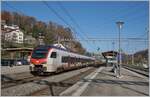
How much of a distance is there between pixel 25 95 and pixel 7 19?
120 meters

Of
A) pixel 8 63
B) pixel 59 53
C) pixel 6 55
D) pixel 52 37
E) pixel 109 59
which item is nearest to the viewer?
pixel 59 53

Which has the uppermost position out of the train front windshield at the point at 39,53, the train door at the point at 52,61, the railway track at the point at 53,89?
the train front windshield at the point at 39,53

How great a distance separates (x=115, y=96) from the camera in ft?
47.3

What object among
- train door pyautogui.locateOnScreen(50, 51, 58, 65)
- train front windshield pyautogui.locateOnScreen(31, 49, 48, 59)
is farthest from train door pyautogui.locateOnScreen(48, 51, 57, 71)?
train front windshield pyautogui.locateOnScreen(31, 49, 48, 59)

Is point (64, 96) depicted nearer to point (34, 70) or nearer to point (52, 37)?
point (34, 70)

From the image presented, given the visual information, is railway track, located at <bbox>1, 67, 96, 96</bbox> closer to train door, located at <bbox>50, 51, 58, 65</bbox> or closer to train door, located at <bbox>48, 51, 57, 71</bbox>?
train door, located at <bbox>48, 51, 57, 71</bbox>

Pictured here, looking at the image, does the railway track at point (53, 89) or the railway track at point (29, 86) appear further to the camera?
the railway track at point (29, 86)

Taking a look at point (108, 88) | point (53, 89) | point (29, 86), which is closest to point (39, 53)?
point (29, 86)

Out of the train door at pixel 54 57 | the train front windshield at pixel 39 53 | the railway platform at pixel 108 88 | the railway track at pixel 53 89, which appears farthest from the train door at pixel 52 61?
the railway platform at pixel 108 88

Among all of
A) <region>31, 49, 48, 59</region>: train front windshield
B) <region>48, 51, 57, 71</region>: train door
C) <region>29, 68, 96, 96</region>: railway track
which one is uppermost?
<region>31, 49, 48, 59</region>: train front windshield

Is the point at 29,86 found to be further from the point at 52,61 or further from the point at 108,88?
the point at 52,61

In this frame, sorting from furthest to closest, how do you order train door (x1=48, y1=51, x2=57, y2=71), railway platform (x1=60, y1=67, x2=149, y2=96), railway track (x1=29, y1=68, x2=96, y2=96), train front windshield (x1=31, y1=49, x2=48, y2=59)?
1. train door (x1=48, y1=51, x2=57, y2=71)
2. train front windshield (x1=31, y1=49, x2=48, y2=59)
3. railway track (x1=29, y1=68, x2=96, y2=96)
4. railway platform (x1=60, y1=67, x2=149, y2=96)

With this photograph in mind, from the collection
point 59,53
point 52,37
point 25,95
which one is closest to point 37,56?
point 59,53

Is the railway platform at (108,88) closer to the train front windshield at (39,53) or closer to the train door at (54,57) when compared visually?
the train front windshield at (39,53)
